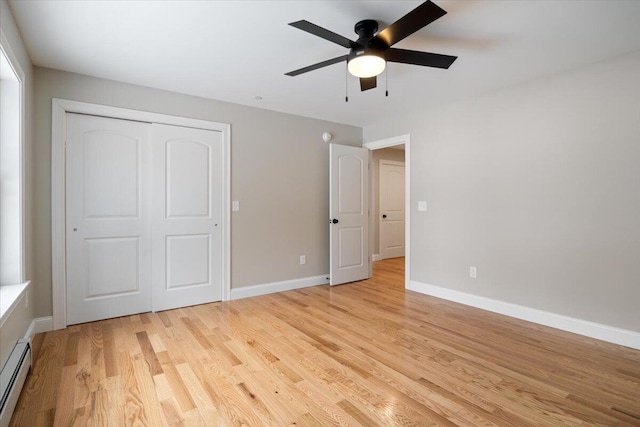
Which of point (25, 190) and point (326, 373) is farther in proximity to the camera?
point (25, 190)

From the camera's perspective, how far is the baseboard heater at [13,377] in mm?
1591

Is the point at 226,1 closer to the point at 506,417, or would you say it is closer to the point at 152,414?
the point at 152,414

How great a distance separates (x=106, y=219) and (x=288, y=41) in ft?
8.07

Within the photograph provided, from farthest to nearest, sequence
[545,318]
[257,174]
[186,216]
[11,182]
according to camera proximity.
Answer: [257,174]
[186,216]
[545,318]
[11,182]

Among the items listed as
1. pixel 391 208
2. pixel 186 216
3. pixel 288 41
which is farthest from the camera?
pixel 391 208

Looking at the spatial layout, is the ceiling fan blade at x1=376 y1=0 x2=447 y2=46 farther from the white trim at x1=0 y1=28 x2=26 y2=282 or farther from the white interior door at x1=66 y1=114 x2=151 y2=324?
the white interior door at x1=66 y1=114 x2=151 y2=324

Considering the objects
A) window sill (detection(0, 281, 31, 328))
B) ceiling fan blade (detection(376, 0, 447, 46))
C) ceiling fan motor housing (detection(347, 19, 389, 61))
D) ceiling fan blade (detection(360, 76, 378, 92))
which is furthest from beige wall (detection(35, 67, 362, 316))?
ceiling fan blade (detection(376, 0, 447, 46))

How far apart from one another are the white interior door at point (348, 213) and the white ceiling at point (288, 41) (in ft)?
4.35

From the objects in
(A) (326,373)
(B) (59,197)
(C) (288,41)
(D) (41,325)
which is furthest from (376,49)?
(D) (41,325)

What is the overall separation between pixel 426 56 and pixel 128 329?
3.39 meters

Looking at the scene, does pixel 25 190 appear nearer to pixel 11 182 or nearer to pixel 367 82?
pixel 11 182

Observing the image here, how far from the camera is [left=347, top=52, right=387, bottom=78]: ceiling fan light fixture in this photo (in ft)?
6.87

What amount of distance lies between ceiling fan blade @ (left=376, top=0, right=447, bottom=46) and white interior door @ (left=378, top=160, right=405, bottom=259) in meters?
4.86

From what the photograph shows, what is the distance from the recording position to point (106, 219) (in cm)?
313
